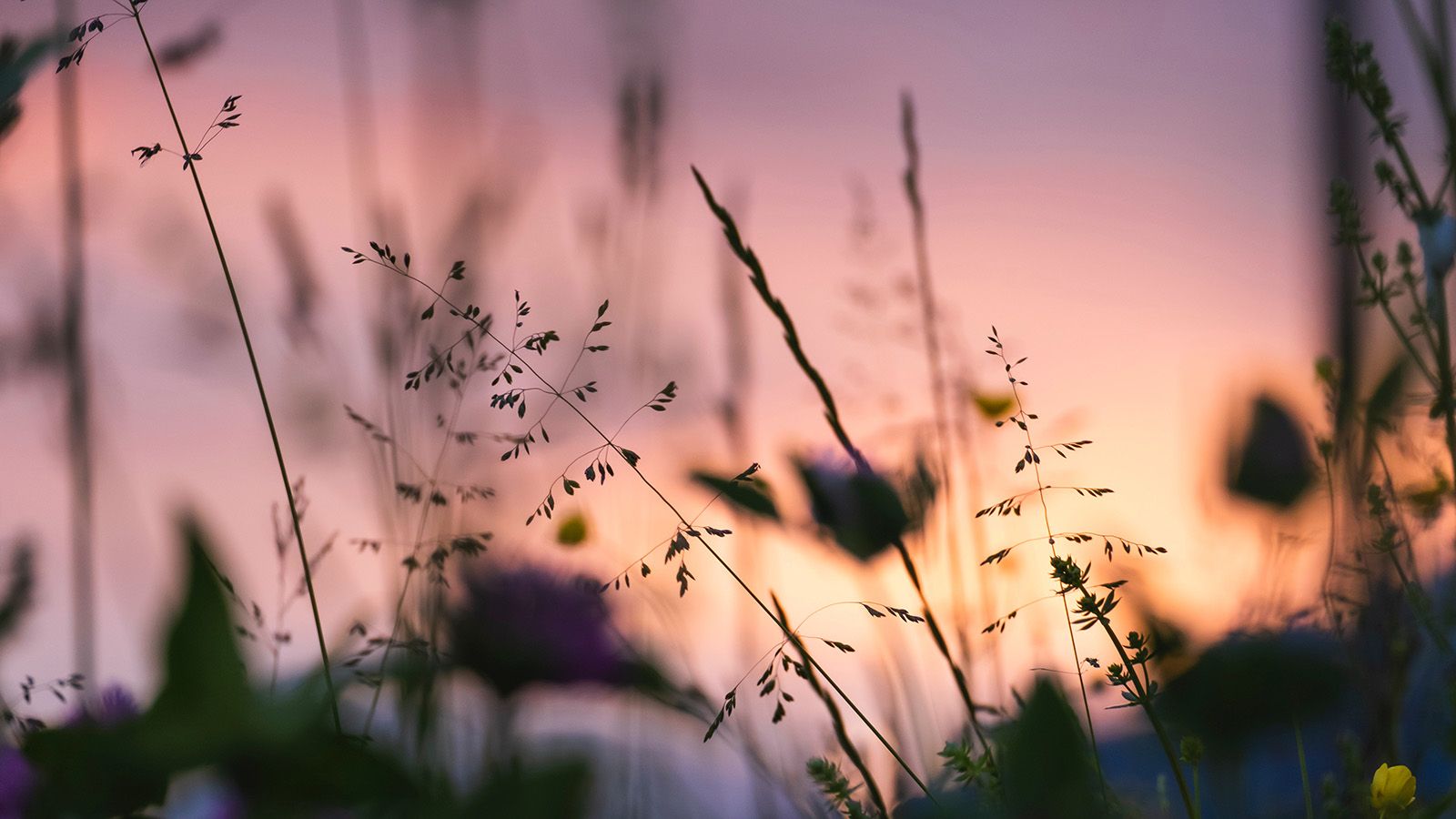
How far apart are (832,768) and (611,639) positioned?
0.16 metres

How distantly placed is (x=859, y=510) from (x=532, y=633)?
0.14 metres

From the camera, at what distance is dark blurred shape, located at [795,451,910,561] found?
39 centimetres

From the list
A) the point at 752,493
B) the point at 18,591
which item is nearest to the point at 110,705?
the point at 18,591

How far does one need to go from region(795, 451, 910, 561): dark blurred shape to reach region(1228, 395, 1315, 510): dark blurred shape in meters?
0.18

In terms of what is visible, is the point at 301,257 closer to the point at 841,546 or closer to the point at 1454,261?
the point at 841,546

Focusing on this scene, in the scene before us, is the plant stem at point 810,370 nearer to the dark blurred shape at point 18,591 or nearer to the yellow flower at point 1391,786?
the yellow flower at point 1391,786

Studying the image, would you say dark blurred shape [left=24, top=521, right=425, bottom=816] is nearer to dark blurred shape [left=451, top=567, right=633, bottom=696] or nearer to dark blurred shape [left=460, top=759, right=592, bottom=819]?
dark blurred shape [left=460, top=759, right=592, bottom=819]

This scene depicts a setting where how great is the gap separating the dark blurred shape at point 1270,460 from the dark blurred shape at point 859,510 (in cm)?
18

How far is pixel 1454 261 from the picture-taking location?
1.56 feet

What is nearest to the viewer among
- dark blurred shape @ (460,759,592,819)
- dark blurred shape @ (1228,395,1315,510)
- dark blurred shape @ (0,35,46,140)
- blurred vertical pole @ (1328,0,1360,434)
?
dark blurred shape @ (460,759,592,819)

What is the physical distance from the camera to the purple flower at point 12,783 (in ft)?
0.69

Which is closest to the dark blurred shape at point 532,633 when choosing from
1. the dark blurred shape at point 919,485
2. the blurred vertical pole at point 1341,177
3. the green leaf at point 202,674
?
the dark blurred shape at point 919,485

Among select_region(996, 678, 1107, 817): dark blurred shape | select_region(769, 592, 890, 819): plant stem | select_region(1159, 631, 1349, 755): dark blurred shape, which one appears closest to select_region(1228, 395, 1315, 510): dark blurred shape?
select_region(1159, 631, 1349, 755): dark blurred shape

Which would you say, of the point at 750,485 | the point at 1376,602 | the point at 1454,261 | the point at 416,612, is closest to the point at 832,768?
the point at 750,485
